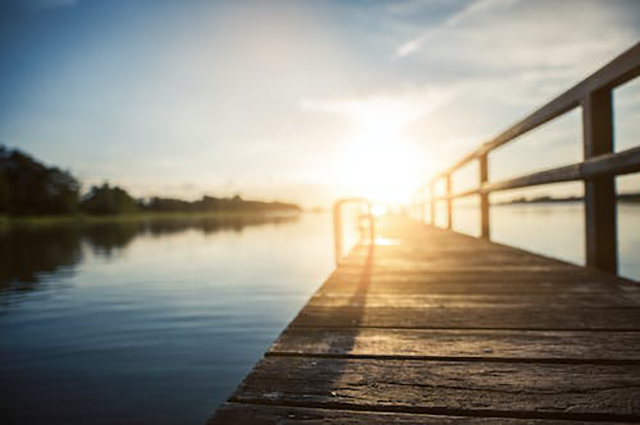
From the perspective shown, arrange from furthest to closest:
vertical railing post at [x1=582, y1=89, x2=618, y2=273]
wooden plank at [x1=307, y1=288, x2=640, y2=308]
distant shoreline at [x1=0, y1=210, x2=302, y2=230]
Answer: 1. distant shoreline at [x1=0, y1=210, x2=302, y2=230]
2. vertical railing post at [x1=582, y1=89, x2=618, y2=273]
3. wooden plank at [x1=307, y1=288, x2=640, y2=308]

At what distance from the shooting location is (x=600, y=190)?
238 centimetres

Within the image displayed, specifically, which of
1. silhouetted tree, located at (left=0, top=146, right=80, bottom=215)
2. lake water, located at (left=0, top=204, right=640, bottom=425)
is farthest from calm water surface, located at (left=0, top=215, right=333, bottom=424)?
silhouetted tree, located at (left=0, top=146, right=80, bottom=215)

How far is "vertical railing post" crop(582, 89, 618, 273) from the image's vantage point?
2326 mm

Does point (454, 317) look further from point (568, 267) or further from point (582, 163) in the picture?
point (568, 267)

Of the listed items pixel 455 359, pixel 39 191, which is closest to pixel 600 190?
pixel 455 359

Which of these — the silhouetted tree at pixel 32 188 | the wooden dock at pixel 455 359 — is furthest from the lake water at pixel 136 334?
the silhouetted tree at pixel 32 188

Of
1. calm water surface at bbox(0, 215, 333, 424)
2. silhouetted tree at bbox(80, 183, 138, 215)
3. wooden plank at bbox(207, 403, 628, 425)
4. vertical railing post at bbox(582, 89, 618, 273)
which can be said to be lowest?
calm water surface at bbox(0, 215, 333, 424)

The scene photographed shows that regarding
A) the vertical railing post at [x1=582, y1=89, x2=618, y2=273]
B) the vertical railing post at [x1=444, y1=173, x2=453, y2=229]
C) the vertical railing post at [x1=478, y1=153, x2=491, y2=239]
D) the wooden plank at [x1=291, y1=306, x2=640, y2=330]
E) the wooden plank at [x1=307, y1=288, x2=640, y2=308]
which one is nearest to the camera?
the wooden plank at [x1=291, y1=306, x2=640, y2=330]

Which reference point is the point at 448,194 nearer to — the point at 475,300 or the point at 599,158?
the point at 599,158

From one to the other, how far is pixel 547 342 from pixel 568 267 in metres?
1.83

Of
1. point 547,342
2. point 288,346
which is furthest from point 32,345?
point 547,342

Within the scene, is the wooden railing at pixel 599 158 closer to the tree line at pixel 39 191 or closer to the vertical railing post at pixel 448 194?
the vertical railing post at pixel 448 194

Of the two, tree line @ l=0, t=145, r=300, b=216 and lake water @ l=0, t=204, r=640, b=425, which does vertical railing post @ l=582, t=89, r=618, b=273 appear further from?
tree line @ l=0, t=145, r=300, b=216

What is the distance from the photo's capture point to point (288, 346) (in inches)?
53.2
